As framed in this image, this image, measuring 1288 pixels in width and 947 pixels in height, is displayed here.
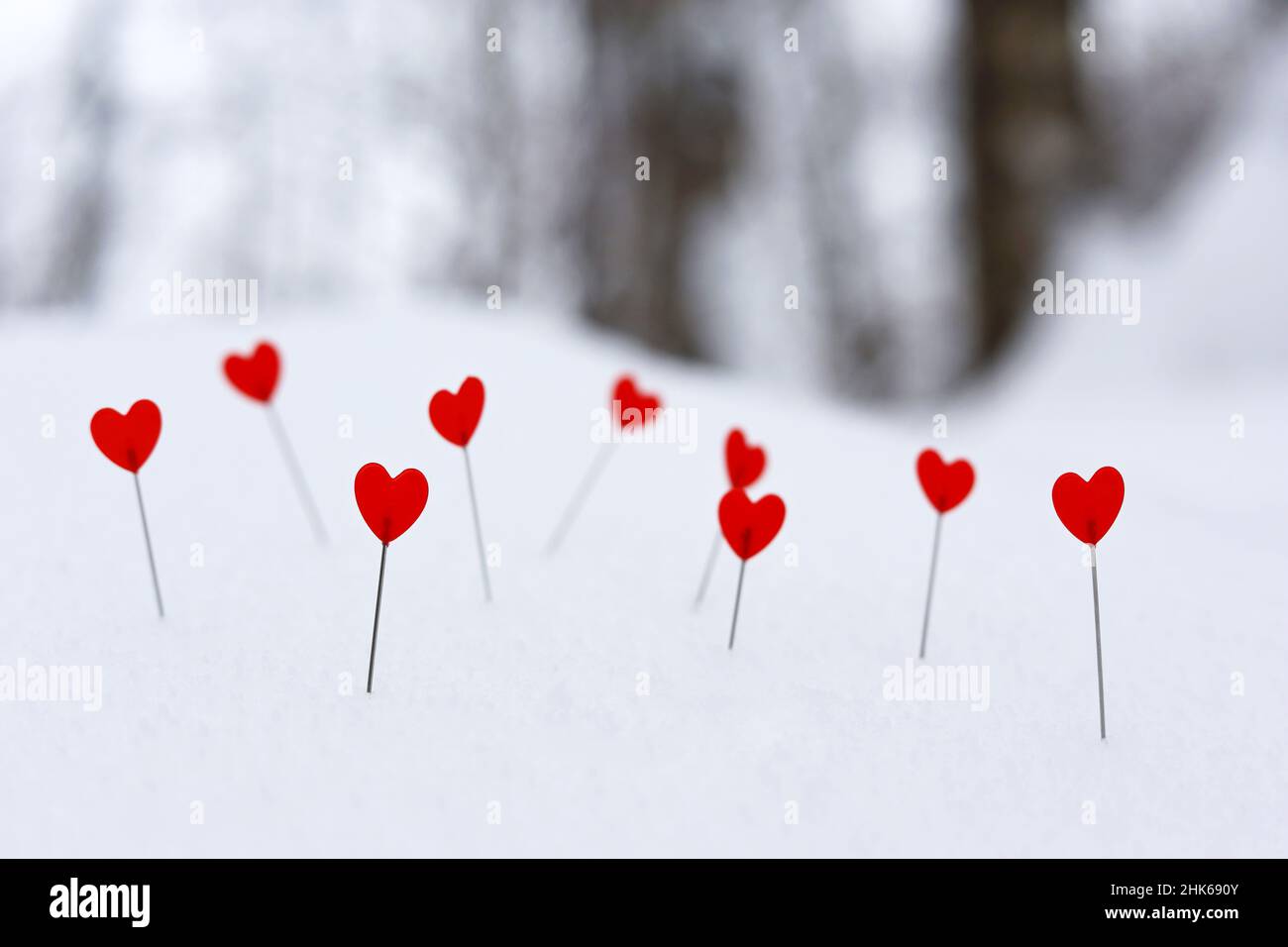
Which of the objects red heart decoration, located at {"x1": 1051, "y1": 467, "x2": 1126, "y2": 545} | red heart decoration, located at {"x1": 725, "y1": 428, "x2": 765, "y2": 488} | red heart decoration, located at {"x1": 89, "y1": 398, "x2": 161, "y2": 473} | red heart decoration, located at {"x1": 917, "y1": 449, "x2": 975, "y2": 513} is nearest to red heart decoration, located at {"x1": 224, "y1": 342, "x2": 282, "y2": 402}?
red heart decoration, located at {"x1": 89, "y1": 398, "x2": 161, "y2": 473}

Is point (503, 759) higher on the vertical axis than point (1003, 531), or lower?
Result: lower

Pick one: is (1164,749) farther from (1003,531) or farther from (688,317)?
(688,317)

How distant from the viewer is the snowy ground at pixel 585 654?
0.77 m

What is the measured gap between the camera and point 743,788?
31.9 inches

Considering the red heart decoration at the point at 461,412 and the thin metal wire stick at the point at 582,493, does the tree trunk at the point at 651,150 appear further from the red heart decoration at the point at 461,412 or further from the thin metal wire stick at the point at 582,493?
the red heart decoration at the point at 461,412

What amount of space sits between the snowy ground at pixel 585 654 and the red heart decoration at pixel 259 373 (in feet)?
0.43

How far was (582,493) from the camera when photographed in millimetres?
1420

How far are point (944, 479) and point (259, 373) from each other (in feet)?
2.83

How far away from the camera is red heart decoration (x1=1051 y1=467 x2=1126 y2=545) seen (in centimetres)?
93

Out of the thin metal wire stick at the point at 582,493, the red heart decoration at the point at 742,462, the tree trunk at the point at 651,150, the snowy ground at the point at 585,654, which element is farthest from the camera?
the tree trunk at the point at 651,150

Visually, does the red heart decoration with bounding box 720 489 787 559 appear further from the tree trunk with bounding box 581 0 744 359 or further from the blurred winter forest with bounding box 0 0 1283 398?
the tree trunk with bounding box 581 0 744 359

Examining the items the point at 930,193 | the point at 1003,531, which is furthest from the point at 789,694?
the point at 930,193

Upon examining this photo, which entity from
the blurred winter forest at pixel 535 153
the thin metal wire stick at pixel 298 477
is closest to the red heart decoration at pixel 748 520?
the thin metal wire stick at pixel 298 477
